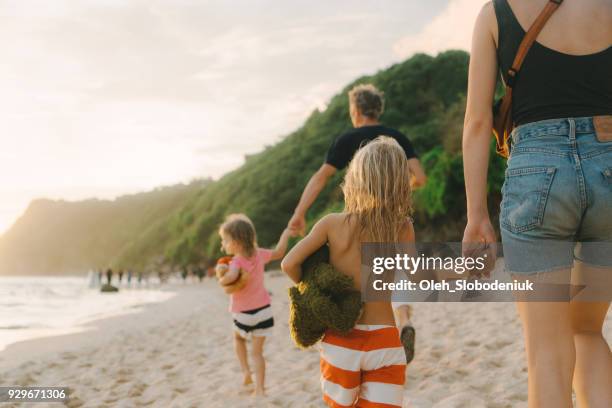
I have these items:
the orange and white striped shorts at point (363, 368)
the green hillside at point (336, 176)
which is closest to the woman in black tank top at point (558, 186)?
the orange and white striped shorts at point (363, 368)

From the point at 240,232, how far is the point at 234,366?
6.52 ft

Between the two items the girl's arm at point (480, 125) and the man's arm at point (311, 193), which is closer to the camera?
the girl's arm at point (480, 125)

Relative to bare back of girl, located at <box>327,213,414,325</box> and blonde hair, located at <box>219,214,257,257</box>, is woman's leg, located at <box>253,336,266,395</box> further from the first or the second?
bare back of girl, located at <box>327,213,414,325</box>

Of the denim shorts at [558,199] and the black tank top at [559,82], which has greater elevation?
the black tank top at [559,82]

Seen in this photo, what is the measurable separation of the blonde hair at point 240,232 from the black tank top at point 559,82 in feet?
11.2

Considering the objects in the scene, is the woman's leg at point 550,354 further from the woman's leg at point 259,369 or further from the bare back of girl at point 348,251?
the woman's leg at point 259,369

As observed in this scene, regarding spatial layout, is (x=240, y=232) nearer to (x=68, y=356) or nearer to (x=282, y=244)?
(x=282, y=244)

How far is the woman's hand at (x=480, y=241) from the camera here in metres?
2.01

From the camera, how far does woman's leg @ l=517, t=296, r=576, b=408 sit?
5.98ft

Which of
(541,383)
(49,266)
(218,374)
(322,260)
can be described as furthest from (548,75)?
(49,266)

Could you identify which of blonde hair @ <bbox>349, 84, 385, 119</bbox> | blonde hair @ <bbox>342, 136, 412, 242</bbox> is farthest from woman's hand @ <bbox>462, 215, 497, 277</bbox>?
blonde hair @ <bbox>349, 84, 385, 119</bbox>

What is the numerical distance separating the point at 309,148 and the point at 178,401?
39.0m

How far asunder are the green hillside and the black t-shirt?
44.6ft

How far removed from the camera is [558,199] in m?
1.77
